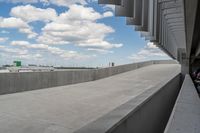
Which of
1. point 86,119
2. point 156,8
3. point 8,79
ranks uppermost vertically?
point 156,8

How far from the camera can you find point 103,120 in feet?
9.51

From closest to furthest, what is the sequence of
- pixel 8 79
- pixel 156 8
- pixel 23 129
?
pixel 23 129, pixel 156 8, pixel 8 79

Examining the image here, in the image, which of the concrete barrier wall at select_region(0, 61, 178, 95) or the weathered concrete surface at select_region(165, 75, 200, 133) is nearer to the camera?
the weathered concrete surface at select_region(165, 75, 200, 133)

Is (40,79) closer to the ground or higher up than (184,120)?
closer to the ground

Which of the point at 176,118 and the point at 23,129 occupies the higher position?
the point at 176,118

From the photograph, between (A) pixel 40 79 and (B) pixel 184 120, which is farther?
(A) pixel 40 79

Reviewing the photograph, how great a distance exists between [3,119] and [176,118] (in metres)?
6.83

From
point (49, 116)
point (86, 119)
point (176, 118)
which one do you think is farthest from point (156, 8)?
point (176, 118)

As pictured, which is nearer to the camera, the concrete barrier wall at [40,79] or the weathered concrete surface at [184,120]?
the weathered concrete surface at [184,120]

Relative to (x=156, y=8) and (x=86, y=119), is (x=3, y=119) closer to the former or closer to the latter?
(x=86, y=119)

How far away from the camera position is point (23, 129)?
7457 mm

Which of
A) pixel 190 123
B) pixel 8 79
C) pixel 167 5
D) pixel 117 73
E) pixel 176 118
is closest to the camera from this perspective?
pixel 190 123

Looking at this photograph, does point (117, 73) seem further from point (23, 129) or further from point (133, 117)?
point (133, 117)

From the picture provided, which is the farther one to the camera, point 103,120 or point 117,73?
point 117,73
